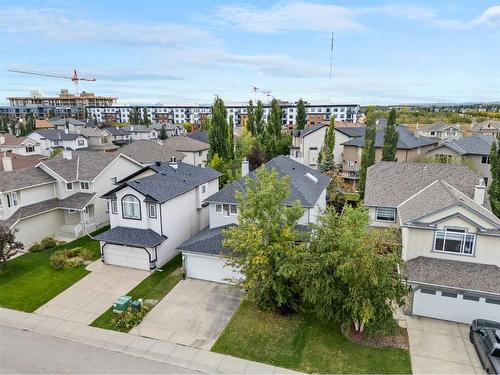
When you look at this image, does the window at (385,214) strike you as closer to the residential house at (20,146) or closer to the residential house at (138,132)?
the residential house at (20,146)

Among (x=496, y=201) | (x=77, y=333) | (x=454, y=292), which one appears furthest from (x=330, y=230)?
(x=496, y=201)

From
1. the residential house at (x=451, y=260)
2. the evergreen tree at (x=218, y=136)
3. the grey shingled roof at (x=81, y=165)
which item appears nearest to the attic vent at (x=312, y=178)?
the residential house at (x=451, y=260)

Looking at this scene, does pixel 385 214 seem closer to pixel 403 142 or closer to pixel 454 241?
pixel 454 241

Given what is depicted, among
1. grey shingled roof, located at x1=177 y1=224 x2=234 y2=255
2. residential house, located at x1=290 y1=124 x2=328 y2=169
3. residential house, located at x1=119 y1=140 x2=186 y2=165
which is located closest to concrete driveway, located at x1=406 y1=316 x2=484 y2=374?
grey shingled roof, located at x1=177 y1=224 x2=234 y2=255

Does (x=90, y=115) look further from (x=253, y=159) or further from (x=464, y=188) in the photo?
(x=464, y=188)

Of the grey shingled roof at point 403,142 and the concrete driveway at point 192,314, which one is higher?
the grey shingled roof at point 403,142

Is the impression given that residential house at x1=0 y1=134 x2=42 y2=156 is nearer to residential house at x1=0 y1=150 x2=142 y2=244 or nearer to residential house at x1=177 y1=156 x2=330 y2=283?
residential house at x1=0 y1=150 x2=142 y2=244

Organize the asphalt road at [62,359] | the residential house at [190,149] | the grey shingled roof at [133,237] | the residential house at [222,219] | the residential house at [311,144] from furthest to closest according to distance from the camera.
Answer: the residential house at [311,144] < the residential house at [190,149] < the grey shingled roof at [133,237] < the residential house at [222,219] < the asphalt road at [62,359]

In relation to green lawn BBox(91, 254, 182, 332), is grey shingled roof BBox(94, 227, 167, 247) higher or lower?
higher
